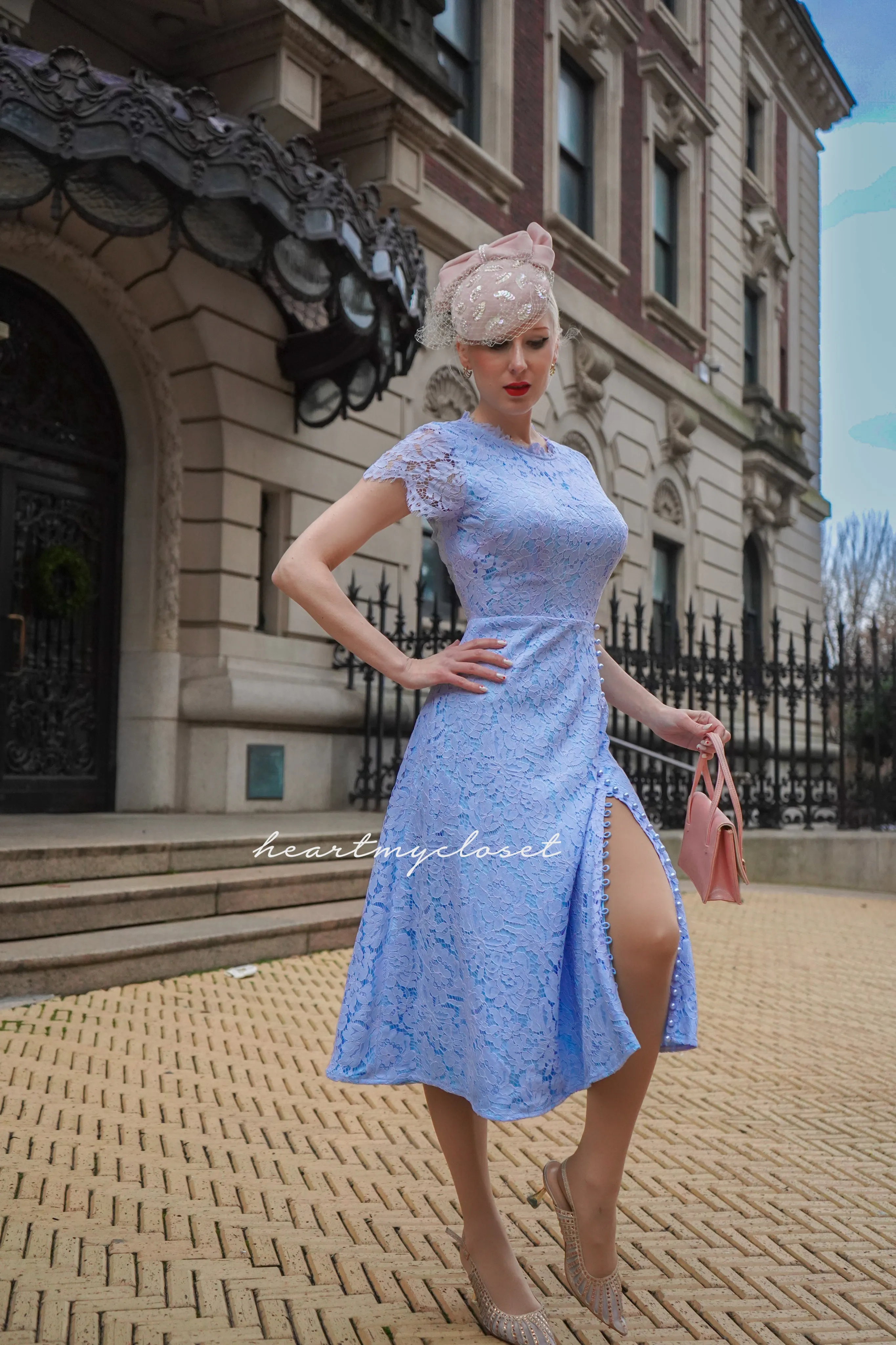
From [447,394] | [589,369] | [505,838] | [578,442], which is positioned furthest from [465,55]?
[505,838]

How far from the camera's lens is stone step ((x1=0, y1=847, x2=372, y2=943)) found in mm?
4957

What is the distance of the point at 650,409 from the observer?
16438 millimetres

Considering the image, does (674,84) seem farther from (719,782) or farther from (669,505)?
(719,782)

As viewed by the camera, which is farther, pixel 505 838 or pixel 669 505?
pixel 669 505

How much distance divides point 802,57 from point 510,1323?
25.2 meters

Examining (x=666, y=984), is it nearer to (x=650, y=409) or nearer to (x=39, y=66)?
(x=39, y=66)

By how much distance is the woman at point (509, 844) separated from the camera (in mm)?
2074

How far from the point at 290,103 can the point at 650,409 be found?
28.1ft

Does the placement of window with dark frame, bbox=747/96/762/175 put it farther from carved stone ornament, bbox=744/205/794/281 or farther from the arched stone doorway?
the arched stone doorway

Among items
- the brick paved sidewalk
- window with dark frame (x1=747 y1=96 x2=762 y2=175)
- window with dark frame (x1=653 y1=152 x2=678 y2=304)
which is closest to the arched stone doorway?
the brick paved sidewalk

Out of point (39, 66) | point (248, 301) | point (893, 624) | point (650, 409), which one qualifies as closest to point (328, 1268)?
point (39, 66)

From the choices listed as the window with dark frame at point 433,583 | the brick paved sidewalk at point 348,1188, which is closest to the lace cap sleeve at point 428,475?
the brick paved sidewalk at point 348,1188

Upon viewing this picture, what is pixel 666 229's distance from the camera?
Result: 58.7 ft

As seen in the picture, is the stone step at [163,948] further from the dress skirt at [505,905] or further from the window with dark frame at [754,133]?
the window with dark frame at [754,133]
